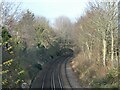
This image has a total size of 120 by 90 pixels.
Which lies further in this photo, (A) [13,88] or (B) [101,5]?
(B) [101,5]

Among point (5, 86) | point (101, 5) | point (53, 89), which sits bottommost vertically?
point (53, 89)

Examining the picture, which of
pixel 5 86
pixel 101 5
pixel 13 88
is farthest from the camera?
pixel 101 5

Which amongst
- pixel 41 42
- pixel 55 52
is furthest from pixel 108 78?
pixel 55 52

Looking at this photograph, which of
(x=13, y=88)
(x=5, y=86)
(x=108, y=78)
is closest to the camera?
(x=5, y=86)

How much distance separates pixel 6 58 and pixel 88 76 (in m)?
13.6

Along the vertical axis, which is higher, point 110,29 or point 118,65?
point 110,29

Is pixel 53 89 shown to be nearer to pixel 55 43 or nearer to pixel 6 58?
pixel 6 58

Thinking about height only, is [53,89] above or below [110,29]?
below

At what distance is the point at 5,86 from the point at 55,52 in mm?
55999

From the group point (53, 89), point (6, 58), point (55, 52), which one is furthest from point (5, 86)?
point (55, 52)

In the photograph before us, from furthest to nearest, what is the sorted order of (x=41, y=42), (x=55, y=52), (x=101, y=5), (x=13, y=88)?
(x=55, y=52) → (x=41, y=42) → (x=101, y=5) → (x=13, y=88)

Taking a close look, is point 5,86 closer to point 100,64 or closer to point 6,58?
point 6,58

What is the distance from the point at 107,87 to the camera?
78.9 feet

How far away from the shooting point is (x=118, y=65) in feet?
93.5
